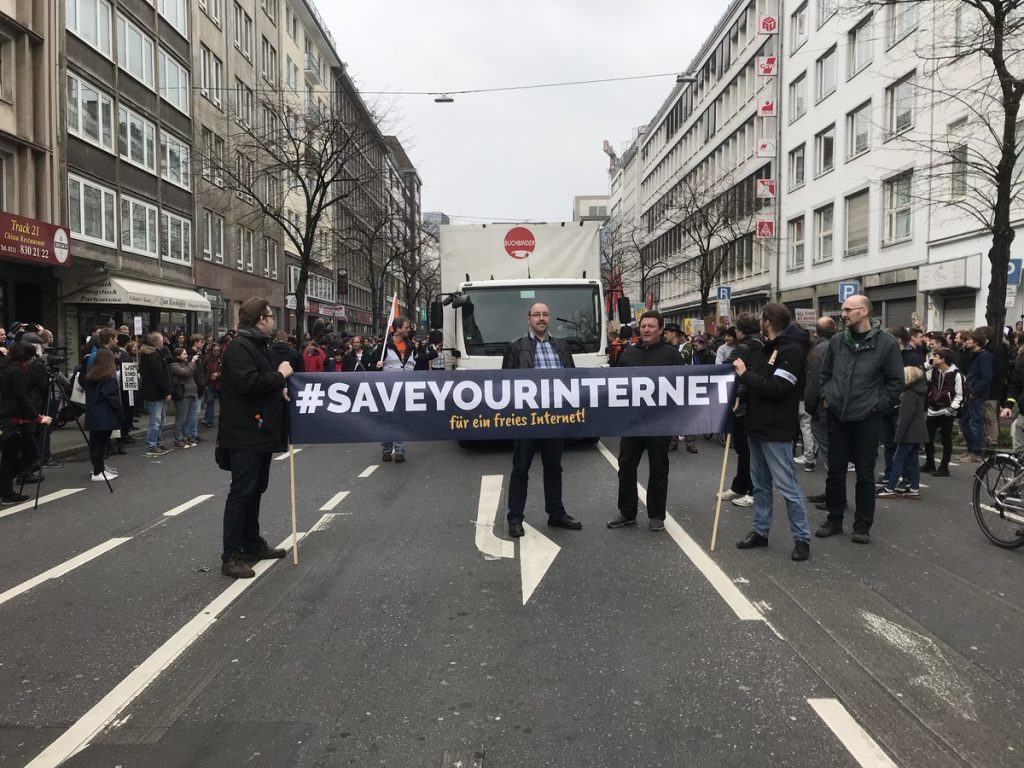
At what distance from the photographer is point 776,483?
6.43 m

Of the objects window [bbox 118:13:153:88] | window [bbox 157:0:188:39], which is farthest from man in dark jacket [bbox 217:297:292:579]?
window [bbox 157:0:188:39]

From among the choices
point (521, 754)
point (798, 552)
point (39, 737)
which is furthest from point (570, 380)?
point (39, 737)

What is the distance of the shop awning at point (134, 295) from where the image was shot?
24922mm

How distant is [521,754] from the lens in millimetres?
3270

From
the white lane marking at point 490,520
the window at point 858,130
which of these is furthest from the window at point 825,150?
the white lane marking at point 490,520

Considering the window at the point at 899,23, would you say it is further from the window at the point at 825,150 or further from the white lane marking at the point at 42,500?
the white lane marking at the point at 42,500

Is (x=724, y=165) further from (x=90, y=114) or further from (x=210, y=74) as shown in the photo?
(x=90, y=114)

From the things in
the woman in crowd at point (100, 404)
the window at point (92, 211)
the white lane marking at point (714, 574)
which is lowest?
the white lane marking at point (714, 574)

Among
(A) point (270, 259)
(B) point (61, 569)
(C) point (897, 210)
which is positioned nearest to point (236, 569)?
(B) point (61, 569)

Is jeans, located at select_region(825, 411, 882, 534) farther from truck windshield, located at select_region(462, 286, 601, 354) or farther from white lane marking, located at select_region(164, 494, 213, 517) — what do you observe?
A: white lane marking, located at select_region(164, 494, 213, 517)

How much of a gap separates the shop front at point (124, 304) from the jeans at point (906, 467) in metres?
17.3

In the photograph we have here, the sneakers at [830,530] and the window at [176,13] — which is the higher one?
the window at [176,13]

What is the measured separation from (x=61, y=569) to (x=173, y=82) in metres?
30.0

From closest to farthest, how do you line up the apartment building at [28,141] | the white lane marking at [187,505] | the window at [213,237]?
the white lane marking at [187,505] → the apartment building at [28,141] → the window at [213,237]
